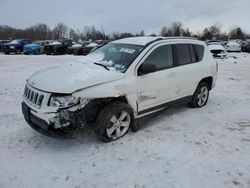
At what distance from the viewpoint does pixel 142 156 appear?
3971 millimetres

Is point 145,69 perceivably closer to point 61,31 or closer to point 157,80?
point 157,80

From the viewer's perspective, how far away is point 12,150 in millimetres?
4133

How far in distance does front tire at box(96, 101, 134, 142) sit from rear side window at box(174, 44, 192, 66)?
71.1 inches

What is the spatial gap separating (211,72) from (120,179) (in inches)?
168

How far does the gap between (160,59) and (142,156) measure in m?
2.09

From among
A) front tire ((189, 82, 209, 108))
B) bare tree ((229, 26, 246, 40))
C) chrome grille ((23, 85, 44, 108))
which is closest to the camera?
chrome grille ((23, 85, 44, 108))

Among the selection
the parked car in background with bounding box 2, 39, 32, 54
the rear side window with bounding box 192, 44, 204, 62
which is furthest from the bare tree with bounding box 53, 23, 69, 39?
the rear side window with bounding box 192, 44, 204, 62

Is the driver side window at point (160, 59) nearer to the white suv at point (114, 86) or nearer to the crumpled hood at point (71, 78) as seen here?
the white suv at point (114, 86)

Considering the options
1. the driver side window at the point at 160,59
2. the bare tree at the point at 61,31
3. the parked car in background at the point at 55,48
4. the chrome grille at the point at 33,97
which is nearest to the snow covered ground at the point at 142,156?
the chrome grille at the point at 33,97

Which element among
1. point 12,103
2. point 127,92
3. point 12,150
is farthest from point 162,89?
point 12,103

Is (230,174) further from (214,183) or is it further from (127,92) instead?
(127,92)

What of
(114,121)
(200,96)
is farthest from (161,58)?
(200,96)

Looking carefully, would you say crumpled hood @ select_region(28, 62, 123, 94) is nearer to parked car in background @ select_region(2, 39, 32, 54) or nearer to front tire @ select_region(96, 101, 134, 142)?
front tire @ select_region(96, 101, 134, 142)

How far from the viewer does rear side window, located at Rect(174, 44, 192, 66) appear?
5.50 m
